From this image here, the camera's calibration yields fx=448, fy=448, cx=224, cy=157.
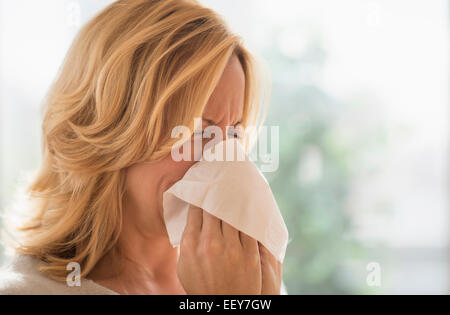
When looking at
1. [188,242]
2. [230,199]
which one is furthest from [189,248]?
[230,199]

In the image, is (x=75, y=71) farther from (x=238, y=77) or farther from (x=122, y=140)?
(x=238, y=77)

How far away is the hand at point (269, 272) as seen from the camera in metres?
0.80

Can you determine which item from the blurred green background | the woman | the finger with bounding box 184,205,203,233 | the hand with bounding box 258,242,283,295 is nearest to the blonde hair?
the woman

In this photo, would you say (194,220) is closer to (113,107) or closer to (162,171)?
(162,171)

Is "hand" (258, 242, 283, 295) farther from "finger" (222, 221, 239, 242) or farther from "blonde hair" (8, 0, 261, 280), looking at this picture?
"blonde hair" (8, 0, 261, 280)

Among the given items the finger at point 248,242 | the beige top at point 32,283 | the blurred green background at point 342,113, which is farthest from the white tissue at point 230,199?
the blurred green background at point 342,113

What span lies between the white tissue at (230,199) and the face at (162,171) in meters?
0.03

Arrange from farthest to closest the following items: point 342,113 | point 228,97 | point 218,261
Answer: point 342,113 → point 228,97 → point 218,261

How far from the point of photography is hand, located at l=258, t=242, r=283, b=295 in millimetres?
805

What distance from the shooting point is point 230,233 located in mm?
798

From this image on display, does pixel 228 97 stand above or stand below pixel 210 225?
above

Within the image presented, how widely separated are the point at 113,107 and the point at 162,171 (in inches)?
6.0

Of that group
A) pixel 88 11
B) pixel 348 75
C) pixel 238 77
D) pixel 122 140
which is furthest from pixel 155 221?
pixel 348 75

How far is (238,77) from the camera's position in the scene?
3.07 ft
